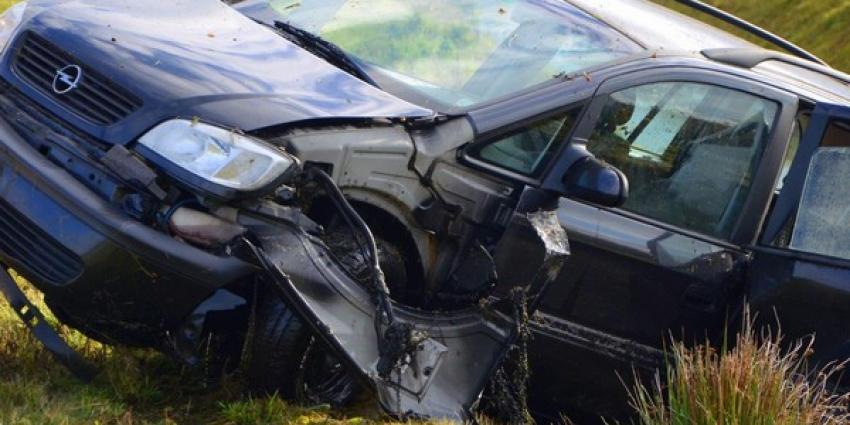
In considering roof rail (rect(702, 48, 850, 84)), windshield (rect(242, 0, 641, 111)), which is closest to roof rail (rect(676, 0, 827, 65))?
roof rail (rect(702, 48, 850, 84))

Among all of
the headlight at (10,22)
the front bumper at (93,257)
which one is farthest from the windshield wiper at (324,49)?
the front bumper at (93,257)

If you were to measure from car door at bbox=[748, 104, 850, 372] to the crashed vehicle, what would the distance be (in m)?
0.01

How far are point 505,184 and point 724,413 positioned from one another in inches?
46.1

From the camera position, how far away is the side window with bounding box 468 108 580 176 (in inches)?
190

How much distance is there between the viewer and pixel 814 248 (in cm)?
497

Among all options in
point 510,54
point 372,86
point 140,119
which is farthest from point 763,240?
point 140,119

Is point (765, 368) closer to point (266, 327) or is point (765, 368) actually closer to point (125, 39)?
point (266, 327)

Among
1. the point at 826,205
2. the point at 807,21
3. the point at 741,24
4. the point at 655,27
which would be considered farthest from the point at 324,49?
the point at 807,21

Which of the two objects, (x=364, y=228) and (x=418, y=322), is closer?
(x=364, y=228)

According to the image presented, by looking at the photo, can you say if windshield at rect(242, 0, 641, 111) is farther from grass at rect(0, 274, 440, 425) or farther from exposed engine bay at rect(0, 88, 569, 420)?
grass at rect(0, 274, 440, 425)

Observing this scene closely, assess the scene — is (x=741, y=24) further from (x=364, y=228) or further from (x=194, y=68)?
(x=194, y=68)

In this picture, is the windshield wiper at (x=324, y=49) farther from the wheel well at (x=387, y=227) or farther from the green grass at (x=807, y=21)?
the green grass at (x=807, y=21)

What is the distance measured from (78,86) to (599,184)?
1.84m

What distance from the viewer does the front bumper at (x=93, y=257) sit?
398 centimetres
